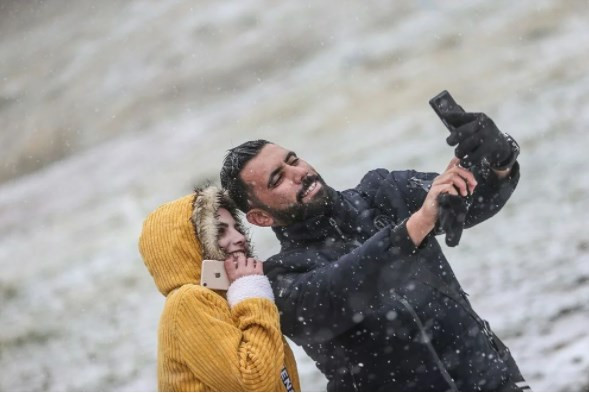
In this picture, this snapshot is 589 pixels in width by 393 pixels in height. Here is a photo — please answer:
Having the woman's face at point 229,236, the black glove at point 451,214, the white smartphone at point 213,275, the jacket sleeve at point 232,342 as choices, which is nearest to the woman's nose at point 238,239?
the woman's face at point 229,236

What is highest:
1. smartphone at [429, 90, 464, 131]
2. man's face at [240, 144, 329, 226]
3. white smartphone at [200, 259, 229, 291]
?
smartphone at [429, 90, 464, 131]

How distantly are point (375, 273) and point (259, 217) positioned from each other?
0.57m

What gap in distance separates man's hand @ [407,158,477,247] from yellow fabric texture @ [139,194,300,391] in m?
0.54

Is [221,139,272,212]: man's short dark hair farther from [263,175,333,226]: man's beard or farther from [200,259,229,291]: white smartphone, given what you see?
[200,259,229,291]: white smartphone

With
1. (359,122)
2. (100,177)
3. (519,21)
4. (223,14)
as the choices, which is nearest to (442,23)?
(519,21)

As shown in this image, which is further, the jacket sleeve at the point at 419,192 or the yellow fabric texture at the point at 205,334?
the jacket sleeve at the point at 419,192

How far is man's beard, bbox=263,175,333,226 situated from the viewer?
271 centimetres

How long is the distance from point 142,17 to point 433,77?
1391cm

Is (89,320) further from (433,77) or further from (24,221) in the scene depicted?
(433,77)

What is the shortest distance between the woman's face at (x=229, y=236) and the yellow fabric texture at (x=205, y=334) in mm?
92

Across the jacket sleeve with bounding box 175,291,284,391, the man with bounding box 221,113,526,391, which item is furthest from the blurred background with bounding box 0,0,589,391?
the jacket sleeve with bounding box 175,291,284,391

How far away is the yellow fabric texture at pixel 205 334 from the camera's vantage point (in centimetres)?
247

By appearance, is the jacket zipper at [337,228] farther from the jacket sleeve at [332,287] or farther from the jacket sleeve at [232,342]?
the jacket sleeve at [232,342]

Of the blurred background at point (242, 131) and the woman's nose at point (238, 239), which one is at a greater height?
the blurred background at point (242, 131)
